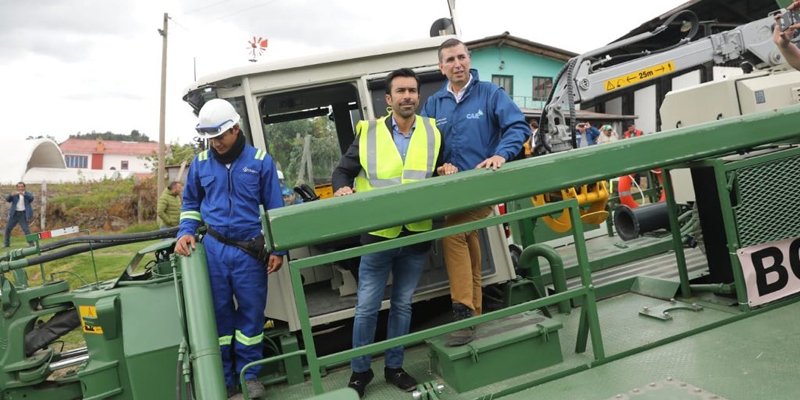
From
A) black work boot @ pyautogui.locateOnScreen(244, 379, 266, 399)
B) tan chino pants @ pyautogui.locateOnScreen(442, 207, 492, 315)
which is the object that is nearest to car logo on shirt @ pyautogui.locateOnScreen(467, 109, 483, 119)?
tan chino pants @ pyautogui.locateOnScreen(442, 207, 492, 315)

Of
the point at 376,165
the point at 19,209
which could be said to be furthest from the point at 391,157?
the point at 19,209

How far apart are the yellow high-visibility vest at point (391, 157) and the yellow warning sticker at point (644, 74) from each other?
12.4 ft

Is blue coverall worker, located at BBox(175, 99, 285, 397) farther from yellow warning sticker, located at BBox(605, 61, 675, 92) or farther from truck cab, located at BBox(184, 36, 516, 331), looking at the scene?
yellow warning sticker, located at BBox(605, 61, 675, 92)

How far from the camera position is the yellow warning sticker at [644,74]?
5.86 metres

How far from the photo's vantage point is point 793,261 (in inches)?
108

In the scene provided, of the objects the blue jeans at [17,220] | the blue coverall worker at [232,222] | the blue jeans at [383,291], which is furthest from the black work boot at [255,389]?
the blue jeans at [17,220]

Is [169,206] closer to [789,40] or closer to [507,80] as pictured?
[789,40]

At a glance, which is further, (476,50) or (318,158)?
(476,50)

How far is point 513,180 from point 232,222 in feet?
5.58

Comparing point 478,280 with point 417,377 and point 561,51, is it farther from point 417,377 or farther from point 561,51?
point 561,51

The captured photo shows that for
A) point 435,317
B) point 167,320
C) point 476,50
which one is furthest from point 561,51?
point 167,320

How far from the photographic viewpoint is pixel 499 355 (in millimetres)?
2533

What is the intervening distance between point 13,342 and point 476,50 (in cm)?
2309

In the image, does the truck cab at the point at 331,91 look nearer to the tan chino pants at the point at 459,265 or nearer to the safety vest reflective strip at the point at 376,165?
the tan chino pants at the point at 459,265
